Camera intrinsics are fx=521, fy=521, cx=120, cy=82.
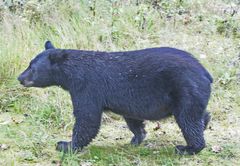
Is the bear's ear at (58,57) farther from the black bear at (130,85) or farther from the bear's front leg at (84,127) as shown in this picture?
the bear's front leg at (84,127)

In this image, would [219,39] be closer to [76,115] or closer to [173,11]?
[173,11]

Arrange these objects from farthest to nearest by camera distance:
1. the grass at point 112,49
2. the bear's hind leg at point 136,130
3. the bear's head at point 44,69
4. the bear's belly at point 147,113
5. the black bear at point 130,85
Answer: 1. the bear's hind leg at point 136,130
2. the grass at point 112,49
3. the bear's head at point 44,69
4. the bear's belly at point 147,113
5. the black bear at point 130,85

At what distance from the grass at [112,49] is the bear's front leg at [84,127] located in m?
0.13

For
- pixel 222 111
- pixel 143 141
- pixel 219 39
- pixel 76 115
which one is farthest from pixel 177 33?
pixel 76 115

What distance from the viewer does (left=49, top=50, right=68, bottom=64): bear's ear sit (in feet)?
16.4

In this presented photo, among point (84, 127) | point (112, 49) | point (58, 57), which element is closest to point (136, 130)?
point (84, 127)

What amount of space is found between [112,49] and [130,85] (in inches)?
91.3

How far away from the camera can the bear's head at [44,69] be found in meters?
5.02

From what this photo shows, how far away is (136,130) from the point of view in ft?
17.7

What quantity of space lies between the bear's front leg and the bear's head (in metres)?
0.45

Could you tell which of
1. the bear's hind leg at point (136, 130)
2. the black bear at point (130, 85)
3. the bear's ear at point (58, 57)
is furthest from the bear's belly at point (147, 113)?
the bear's ear at point (58, 57)

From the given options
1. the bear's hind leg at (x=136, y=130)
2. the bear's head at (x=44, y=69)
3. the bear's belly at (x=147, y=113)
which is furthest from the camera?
the bear's hind leg at (x=136, y=130)

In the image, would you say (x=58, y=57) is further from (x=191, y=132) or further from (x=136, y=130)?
(x=191, y=132)

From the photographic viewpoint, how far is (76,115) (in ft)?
16.3
